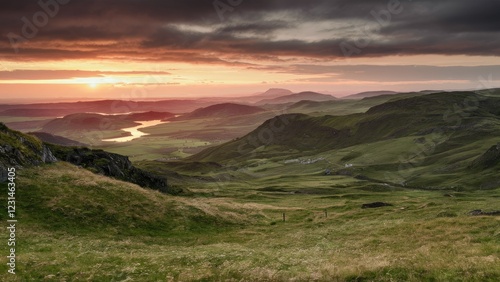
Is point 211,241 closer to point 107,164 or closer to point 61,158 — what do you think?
point 61,158

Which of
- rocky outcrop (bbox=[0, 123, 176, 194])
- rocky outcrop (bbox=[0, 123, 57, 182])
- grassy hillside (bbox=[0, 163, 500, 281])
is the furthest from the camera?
rocky outcrop (bbox=[0, 123, 176, 194])

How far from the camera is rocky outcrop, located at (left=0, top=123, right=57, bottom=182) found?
45784 millimetres

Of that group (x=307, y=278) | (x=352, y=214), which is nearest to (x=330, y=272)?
(x=307, y=278)

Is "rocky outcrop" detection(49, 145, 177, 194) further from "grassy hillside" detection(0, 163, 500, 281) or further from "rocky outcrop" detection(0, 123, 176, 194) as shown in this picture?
"grassy hillside" detection(0, 163, 500, 281)

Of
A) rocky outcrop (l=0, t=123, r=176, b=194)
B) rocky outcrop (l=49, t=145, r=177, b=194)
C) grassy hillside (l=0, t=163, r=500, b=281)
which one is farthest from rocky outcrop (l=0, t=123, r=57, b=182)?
rocky outcrop (l=49, t=145, r=177, b=194)

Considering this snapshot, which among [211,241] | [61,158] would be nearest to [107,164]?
[61,158]

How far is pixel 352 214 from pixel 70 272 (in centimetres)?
4690

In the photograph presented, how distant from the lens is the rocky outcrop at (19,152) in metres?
45.8

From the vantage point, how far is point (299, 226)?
169 ft

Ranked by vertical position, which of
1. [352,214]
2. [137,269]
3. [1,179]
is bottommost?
[352,214]

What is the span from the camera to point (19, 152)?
162 ft

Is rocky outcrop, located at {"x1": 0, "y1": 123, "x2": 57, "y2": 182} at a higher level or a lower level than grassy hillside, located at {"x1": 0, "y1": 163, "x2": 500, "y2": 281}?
higher

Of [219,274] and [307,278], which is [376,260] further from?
[219,274]

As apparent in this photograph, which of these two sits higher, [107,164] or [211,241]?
[107,164]
